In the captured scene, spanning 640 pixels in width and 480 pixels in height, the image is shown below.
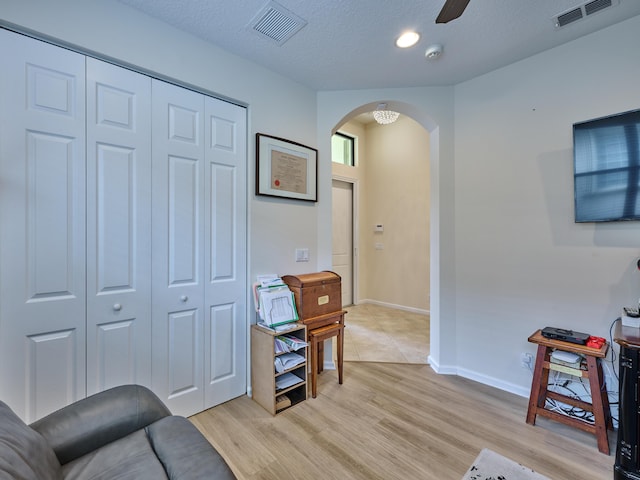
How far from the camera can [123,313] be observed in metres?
1.76

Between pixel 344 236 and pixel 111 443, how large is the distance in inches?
168

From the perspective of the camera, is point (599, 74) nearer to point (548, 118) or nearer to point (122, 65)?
point (548, 118)

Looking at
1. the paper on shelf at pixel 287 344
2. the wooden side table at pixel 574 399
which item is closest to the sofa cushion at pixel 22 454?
the paper on shelf at pixel 287 344

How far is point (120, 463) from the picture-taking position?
3.47ft

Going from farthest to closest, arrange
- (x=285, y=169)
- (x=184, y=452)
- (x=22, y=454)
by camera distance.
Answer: (x=285, y=169) < (x=184, y=452) < (x=22, y=454)

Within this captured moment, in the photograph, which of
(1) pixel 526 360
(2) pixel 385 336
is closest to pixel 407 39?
(1) pixel 526 360

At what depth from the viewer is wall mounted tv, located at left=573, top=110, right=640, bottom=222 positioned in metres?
1.78

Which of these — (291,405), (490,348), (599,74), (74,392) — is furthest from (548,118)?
(74,392)

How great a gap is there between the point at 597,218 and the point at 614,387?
113 cm

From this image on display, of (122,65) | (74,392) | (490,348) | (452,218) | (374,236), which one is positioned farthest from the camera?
(374,236)

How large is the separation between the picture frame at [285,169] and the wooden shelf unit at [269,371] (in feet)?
3.67

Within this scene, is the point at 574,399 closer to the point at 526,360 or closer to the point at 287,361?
the point at 526,360

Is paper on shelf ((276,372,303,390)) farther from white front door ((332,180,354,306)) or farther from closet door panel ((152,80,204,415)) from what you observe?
white front door ((332,180,354,306))

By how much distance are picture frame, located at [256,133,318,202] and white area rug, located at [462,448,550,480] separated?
85.6 inches
